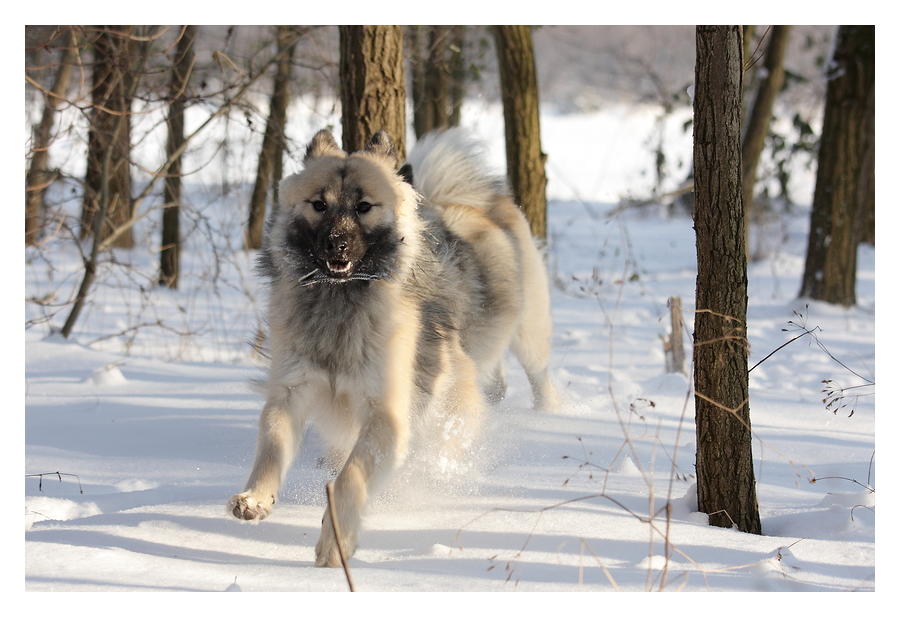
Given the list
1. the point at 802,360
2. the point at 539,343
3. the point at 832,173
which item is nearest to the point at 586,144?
the point at 832,173

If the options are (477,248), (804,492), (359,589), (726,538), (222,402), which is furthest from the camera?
(222,402)

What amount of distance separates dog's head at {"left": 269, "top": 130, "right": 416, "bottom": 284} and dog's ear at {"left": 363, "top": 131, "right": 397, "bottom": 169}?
106 millimetres

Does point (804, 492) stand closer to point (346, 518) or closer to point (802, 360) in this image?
point (346, 518)

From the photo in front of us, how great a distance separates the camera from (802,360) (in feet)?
19.0

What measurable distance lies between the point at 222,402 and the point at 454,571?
2.59 m

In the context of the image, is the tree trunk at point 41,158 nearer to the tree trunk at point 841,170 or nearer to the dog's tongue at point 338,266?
the dog's tongue at point 338,266

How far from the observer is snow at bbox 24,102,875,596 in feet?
6.73

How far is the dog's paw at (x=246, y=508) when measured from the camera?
226 centimetres

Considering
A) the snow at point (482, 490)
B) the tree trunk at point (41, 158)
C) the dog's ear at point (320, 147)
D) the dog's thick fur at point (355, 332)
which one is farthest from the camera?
the tree trunk at point (41, 158)

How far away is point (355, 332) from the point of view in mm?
2748

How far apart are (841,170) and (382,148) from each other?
6619 millimetres

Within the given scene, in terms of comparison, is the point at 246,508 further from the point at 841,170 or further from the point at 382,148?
the point at 841,170

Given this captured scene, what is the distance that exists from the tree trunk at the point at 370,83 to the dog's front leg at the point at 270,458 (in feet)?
6.80

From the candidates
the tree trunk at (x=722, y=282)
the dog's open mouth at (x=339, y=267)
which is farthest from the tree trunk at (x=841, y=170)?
the dog's open mouth at (x=339, y=267)
